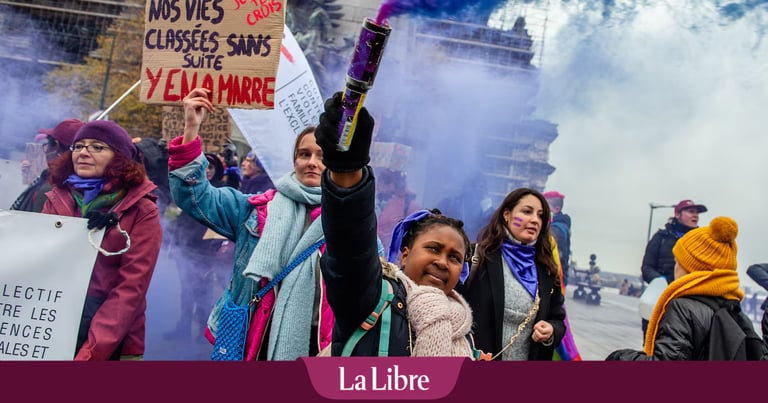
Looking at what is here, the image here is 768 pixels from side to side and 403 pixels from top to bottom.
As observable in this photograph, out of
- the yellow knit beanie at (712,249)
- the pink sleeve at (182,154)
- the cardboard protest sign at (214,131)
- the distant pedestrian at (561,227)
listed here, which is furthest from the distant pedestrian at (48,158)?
the distant pedestrian at (561,227)

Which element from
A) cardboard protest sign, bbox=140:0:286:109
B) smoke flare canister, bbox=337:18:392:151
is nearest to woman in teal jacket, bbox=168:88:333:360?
cardboard protest sign, bbox=140:0:286:109

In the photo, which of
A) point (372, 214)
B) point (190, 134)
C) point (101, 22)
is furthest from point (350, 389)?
point (101, 22)

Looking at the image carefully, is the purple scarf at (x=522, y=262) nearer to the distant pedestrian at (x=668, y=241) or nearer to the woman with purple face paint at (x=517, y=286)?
the woman with purple face paint at (x=517, y=286)

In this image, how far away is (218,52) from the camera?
377cm

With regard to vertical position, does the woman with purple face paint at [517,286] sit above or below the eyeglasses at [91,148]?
below

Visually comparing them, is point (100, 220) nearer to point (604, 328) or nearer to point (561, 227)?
point (561, 227)

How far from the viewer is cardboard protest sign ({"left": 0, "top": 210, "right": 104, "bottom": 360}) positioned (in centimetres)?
365

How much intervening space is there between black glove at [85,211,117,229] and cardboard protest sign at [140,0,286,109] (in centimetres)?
60

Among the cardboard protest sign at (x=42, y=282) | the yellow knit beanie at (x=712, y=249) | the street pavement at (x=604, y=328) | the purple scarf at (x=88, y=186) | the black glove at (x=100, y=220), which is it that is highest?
the yellow knit beanie at (x=712, y=249)

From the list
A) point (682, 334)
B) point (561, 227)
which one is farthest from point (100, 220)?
point (561, 227)

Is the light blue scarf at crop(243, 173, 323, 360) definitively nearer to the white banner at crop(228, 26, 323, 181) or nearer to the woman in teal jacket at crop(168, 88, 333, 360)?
the woman in teal jacket at crop(168, 88, 333, 360)

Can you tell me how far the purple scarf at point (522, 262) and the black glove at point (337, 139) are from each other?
7.31 feet

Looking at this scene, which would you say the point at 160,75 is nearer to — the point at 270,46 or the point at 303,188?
the point at 270,46

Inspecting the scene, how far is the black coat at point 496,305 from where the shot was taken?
3.76 meters
